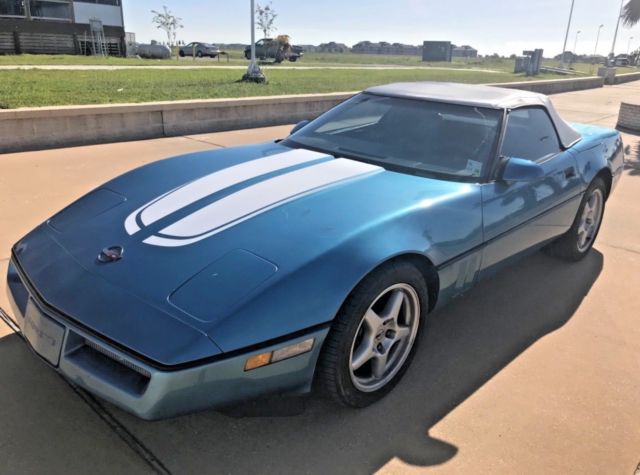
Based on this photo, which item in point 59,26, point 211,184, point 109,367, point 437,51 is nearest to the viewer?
point 109,367

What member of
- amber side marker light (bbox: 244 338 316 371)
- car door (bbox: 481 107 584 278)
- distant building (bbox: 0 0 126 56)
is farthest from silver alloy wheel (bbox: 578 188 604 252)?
distant building (bbox: 0 0 126 56)

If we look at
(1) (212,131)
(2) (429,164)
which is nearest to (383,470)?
(2) (429,164)

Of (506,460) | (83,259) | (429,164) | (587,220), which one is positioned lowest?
(506,460)

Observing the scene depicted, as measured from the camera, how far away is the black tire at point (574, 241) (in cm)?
383

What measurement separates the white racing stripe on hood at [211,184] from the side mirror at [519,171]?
102 centimetres

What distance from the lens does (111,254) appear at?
2102mm

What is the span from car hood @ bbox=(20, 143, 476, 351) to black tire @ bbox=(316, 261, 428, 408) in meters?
0.22

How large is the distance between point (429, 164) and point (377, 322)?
1123 millimetres

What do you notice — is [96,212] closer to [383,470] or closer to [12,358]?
[12,358]

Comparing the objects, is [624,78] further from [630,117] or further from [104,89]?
[104,89]

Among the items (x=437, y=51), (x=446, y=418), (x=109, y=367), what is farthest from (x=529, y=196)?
(x=437, y=51)

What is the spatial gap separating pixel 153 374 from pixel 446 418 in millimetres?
1332

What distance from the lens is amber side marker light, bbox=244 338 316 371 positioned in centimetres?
181

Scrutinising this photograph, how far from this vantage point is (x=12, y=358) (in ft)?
8.22
